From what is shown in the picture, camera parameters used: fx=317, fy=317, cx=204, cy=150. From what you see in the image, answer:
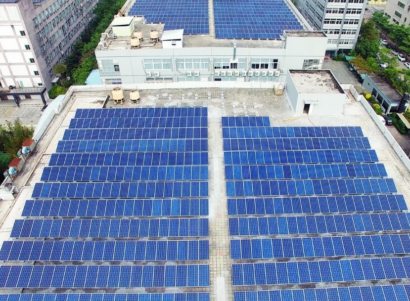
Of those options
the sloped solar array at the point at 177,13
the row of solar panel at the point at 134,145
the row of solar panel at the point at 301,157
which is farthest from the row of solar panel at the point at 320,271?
the sloped solar array at the point at 177,13

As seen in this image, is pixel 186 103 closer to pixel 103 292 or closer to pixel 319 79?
pixel 319 79

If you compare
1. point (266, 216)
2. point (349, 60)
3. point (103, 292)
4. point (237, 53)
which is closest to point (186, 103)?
point (237, 53)

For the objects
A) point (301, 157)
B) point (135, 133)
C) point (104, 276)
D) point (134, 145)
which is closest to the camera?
point (104, 276)

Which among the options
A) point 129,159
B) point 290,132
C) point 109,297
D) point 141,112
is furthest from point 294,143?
point 109,297

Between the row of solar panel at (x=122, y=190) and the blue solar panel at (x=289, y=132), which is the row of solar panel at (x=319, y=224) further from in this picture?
the blue solar panel at (x=289, y=132)

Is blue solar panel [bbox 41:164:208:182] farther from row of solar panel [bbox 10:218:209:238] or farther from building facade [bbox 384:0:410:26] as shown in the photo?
building facade [bbox 384:0:410:26]

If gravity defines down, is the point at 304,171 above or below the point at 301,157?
below

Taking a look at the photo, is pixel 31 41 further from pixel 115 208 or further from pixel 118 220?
pixel 118 220

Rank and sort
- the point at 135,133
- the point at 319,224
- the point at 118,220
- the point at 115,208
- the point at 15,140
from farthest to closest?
the point at 15,140 → the point at 135,133 → the point at 115,208 → the point at 118,220 → the point at 319,224
